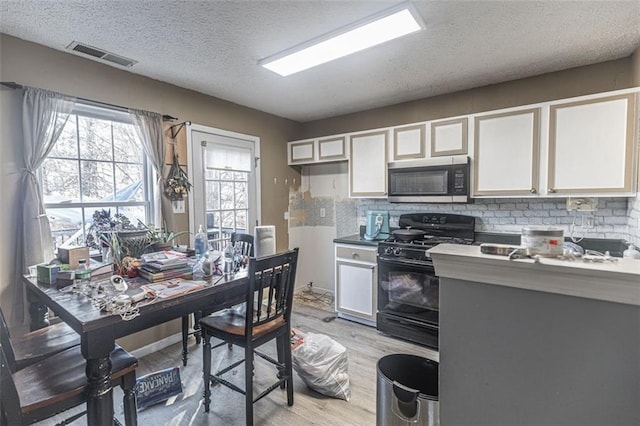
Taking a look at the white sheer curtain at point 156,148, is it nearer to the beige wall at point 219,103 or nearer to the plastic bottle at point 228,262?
the beige wall at point 219,103

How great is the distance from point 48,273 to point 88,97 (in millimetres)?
1380

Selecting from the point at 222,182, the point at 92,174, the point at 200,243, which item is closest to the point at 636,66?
the point at 200,243

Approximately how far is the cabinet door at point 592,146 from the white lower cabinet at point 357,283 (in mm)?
1707

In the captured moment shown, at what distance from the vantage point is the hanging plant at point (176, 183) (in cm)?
273

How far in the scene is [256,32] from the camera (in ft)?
6.28

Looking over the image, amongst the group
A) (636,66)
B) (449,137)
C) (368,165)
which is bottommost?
(368,165)

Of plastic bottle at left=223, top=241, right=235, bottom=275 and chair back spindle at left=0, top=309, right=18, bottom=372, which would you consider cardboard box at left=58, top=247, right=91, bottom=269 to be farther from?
plastic bottle at left=223, top=241, right=235, bottom=275

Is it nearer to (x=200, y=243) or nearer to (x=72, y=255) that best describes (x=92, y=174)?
(x=72, y=255)

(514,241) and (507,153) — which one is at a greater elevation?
(507,153)

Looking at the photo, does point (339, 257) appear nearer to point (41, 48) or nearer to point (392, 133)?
point (392, 133)

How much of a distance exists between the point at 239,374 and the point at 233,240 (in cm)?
109

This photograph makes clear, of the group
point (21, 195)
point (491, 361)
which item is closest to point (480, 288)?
point (491, 361)

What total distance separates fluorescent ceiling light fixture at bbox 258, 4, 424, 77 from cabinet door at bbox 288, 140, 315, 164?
4.67ft

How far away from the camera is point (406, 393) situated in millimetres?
1295
